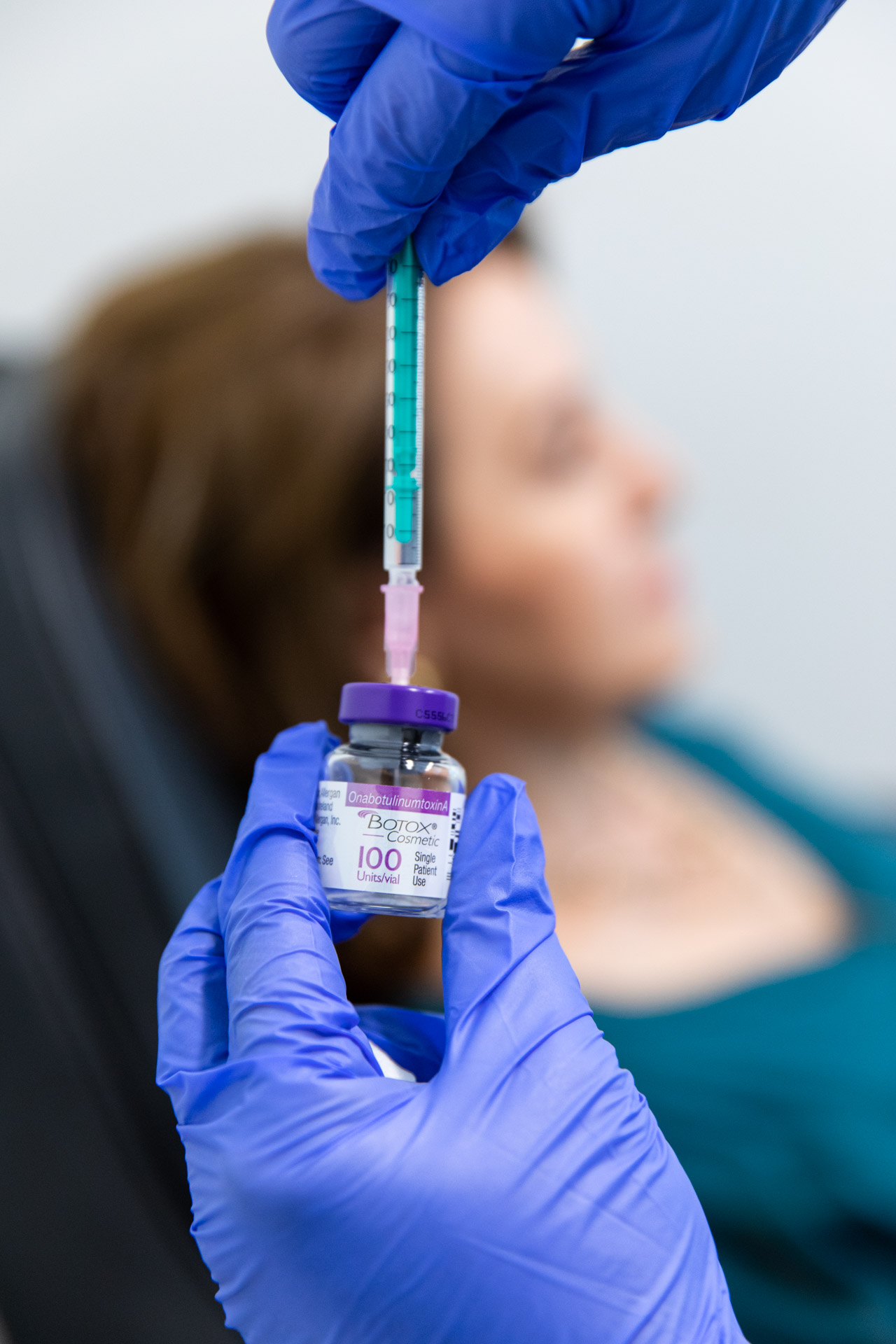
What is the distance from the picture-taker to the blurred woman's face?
121 cm

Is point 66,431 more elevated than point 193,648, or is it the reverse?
point 66,431

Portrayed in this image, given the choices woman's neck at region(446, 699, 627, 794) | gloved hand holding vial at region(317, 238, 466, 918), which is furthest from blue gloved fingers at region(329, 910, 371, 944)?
woman's neck at region(446, 699, 627, 794)

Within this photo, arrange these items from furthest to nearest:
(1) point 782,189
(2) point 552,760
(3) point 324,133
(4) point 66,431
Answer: (1) point 782,189
(3) point 324,133
(2) point 552,760
(4) point 66,431

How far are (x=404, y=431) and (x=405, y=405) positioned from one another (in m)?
0.02

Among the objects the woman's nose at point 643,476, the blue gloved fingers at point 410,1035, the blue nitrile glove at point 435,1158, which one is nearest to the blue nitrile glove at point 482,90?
the blue nitrile glove at point 435,1158

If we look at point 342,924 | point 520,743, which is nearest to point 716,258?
point 520,743

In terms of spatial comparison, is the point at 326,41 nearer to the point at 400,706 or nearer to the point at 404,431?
the point at 404,431

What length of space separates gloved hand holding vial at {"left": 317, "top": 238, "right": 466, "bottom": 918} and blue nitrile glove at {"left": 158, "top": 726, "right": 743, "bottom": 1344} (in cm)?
4

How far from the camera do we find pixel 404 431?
591 mm

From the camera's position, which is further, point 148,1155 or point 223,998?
point 148,1155

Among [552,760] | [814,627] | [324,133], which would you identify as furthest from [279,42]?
[814,627]

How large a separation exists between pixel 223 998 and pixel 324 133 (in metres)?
1.61

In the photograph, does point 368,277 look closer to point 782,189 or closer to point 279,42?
point 279,42

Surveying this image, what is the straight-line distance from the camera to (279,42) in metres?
0.53
